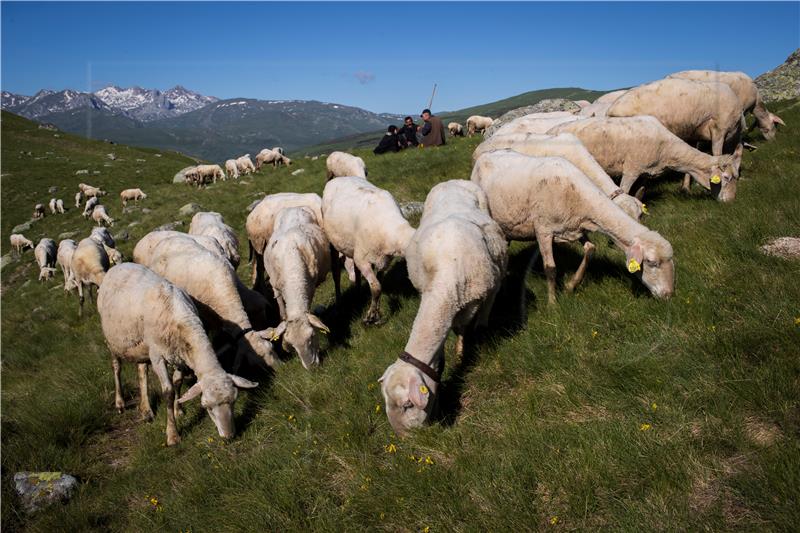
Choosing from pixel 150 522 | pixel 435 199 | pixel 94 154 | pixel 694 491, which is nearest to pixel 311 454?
pixel 150 522

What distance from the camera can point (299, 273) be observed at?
9.03 m

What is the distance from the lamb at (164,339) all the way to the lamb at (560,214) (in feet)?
17.2

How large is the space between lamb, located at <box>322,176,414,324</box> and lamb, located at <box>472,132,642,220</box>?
130 inches

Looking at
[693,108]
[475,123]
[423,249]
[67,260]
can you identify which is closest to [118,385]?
[423,249]

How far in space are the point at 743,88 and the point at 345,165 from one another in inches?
495

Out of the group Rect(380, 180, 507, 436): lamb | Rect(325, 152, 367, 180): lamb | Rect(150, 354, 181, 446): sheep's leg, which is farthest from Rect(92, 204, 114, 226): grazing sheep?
Rect(380, 180, 507, 436): lamb

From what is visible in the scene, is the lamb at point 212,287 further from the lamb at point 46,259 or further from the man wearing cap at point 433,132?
the man wearing cap at point 433,132

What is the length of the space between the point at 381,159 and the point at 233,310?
48.4ft

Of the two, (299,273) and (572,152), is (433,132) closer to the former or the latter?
(572,152)

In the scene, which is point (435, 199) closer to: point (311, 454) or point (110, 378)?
point (311, 454)

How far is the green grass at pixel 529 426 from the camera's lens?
3.79 m

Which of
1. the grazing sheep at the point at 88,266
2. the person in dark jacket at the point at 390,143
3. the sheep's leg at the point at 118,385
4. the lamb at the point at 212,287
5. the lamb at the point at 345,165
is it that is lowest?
the sheep's leg at the point at 118,385

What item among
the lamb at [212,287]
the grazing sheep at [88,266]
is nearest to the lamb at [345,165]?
the lamb at [212,287]

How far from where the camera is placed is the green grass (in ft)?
12.4
